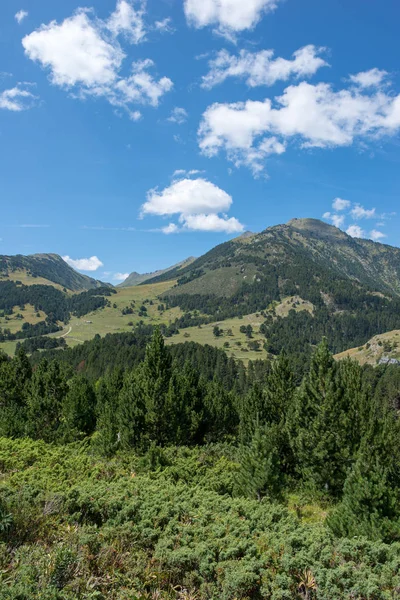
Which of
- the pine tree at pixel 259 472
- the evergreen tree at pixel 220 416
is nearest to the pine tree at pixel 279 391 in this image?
the evergreen tree at pixel 220 416

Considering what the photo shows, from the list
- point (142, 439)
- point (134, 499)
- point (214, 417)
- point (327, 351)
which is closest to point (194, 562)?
point (134, 499)

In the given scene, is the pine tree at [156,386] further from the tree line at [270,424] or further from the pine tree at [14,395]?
the pine tree at [14,395]

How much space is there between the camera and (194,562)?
959 centimetres

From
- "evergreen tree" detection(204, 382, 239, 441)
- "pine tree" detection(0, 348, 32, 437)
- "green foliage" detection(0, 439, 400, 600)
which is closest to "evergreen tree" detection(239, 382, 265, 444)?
"evergreen tree" detection(204, 382, 239, 441)

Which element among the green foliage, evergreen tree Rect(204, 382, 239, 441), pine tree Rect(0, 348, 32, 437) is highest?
the green foliage

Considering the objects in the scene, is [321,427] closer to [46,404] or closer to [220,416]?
[220,416]

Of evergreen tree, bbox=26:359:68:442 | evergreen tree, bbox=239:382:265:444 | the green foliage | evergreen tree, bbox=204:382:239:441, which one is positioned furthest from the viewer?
evergreen tree, bbox=204:382:239:441

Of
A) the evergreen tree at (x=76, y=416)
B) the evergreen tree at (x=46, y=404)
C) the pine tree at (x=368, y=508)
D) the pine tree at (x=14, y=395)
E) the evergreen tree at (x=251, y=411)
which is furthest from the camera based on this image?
the evergreen tree at (x=76, y=416)

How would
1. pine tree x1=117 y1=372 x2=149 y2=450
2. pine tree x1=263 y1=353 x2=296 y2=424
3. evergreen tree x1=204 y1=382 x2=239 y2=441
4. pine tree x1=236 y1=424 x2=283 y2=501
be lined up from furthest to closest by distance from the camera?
1. evergreen tree x1=204 y1=382 x2=239 y2=441
2. pine tree x1=263 y1=353 x2=296 y2=424
3. pine tree x1=117 y1=372 x2=149 y2=450
4. pine tree x1=236 y1=424 x2=283 y2=501

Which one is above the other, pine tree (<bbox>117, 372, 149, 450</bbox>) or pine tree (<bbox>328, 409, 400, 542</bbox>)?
pine tree (<bbox>328, 409, 400, 542</bbox>)

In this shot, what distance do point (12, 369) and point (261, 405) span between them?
3808cm

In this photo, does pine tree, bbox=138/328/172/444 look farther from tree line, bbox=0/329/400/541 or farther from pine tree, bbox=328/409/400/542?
pine tree, bbox=328/409/400/542

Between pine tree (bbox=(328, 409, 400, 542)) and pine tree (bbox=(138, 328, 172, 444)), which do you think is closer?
pine tree (bbox=(328, 409, 400, 542))

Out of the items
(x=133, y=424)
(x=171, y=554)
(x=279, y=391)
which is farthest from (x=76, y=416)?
(x=171, y=554)
